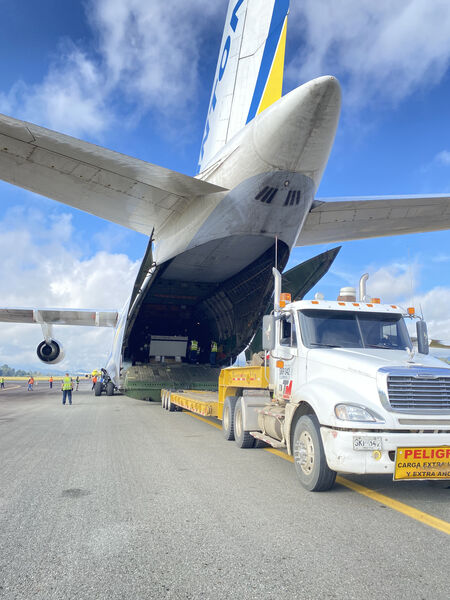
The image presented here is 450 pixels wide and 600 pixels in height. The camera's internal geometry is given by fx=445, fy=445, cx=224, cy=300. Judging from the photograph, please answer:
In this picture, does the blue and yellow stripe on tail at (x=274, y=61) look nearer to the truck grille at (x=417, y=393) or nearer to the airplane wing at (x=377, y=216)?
the airplane wing at (x=377, y=216)

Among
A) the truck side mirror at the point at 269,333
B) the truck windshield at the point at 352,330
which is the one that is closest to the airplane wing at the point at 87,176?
the truck side mirror at the point at 269,333

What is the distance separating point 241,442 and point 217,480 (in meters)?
2.32

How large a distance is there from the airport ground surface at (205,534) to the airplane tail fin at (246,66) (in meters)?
8.37

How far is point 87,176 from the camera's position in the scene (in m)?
8.64

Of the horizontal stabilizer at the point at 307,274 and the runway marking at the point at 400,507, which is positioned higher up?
the horizontal stabilizer at the point at 307,274

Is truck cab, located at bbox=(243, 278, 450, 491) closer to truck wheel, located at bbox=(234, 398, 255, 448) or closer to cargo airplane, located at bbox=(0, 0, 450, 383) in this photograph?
truck wheel, located at bbox=(234, 398, 255, 448)

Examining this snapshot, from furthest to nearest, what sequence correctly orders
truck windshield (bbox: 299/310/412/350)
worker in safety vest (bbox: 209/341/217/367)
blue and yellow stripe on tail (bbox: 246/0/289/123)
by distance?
worker in safety vest (bbox: 209/341/217/367) < blue and yellow stripe on tail (bbox: 246/0/289/123) < truck windshield (bbox: 299/310/412/350)

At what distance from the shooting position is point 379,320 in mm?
6285

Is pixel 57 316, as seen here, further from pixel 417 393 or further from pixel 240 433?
pixel 417 393

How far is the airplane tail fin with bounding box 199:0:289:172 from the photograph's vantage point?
35.3ft

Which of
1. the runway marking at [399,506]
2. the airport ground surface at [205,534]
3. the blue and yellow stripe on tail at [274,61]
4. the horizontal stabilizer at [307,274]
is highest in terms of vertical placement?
the blue and yellow stripe on tail at [274,61]

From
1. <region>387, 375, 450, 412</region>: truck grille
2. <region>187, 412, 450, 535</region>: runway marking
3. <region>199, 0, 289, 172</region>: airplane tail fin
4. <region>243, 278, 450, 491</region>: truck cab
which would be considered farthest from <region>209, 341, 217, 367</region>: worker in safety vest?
<region>387, 375, 450, 412</region>: truck grille

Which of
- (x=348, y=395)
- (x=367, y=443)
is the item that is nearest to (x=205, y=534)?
(x=367, y=443)

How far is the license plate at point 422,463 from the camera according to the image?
4.27 meters
